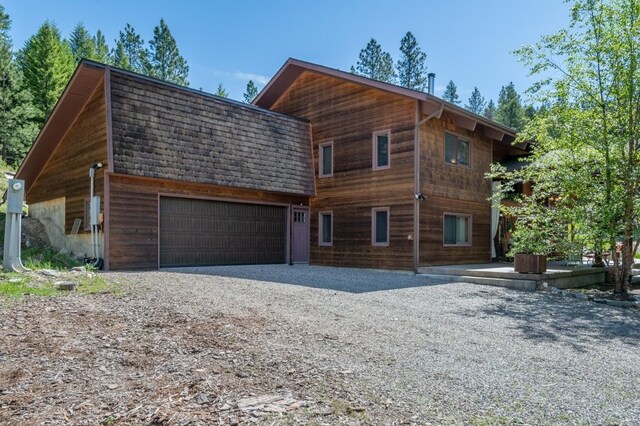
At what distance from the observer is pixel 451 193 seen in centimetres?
1401

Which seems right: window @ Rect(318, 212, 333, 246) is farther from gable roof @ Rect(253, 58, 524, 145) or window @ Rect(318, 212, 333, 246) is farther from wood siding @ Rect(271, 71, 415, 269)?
gable roof @ Rect(253, 58, 524, 145)

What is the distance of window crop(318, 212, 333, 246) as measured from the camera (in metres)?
15.0

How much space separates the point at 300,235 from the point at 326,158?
112 inches

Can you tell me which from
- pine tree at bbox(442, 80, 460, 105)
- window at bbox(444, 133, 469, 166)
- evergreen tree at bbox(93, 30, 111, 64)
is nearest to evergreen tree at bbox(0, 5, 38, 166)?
evergreen tree at bbox(93, 30, 111, 64)

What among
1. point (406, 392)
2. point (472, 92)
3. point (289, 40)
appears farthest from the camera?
point (472, 92)

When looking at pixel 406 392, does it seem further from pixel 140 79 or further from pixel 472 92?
pixel 472 92

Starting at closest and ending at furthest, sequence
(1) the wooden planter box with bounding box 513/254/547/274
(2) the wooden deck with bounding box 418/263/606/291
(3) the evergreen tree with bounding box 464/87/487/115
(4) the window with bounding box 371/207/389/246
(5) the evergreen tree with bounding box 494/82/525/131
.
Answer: (2) the wooden deck with bounding box 418/263/606/291, (1) the wooden planter box with bounding box 513/254/547/274, (4) the window with bounding box 371/207/389/246, (5) the evergreen tree with bounding box 494/82/525/131, (3) the evergreen tree with bounding box 464/87/487/115

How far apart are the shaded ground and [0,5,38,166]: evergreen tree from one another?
2657cm

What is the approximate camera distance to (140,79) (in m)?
12.2

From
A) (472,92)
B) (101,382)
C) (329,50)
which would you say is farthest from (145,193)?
(472,92)

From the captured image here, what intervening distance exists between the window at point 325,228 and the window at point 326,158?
1.41 meters

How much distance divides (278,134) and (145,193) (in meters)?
4.96

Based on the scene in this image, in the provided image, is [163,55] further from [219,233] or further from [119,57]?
[219,233]

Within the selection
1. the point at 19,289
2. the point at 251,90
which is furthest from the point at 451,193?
the point at 251,90
